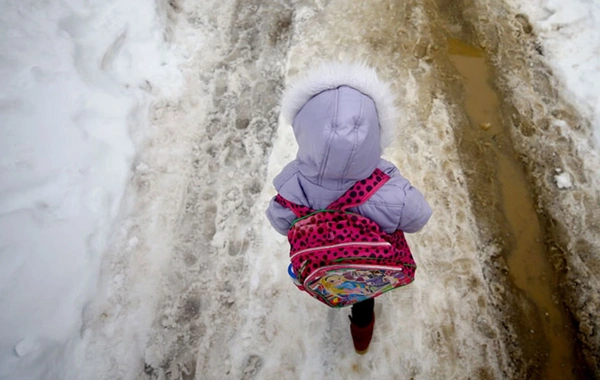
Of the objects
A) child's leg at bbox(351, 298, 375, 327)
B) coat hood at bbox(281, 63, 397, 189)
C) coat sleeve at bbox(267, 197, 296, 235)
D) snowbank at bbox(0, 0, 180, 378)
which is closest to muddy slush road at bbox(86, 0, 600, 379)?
snowbank at bbox(0, 0, 180, 378)

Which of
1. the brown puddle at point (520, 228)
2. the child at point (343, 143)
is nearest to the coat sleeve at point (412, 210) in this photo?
the child at point (343, 143)

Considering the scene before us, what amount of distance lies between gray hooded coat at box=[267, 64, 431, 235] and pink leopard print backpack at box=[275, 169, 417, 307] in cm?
4

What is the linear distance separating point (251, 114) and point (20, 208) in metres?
1.73

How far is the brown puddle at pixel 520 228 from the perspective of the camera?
259 cm

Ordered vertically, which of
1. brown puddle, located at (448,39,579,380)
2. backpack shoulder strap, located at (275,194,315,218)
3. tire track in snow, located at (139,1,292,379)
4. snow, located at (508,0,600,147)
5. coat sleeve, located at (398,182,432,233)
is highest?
snow, located at (508,0,600,147)

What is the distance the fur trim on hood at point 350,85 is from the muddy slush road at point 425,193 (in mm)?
1447

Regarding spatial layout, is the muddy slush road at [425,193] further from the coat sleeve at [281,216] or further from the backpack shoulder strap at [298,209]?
the backpack shoulder strap at [298,209]

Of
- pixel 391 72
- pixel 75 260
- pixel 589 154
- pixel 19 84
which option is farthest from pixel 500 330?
pixel 19 84

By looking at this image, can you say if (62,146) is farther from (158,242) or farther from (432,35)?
(432,35)

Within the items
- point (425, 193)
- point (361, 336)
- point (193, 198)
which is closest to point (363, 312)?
point (361, 336)

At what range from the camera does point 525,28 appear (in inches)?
141

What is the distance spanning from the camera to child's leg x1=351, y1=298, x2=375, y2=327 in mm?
2336

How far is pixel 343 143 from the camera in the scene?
59.6 inches

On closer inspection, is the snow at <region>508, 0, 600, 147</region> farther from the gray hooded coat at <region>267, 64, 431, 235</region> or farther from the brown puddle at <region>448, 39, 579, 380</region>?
the gray hooded coat at <region>267, 64, 431, 235</region>
